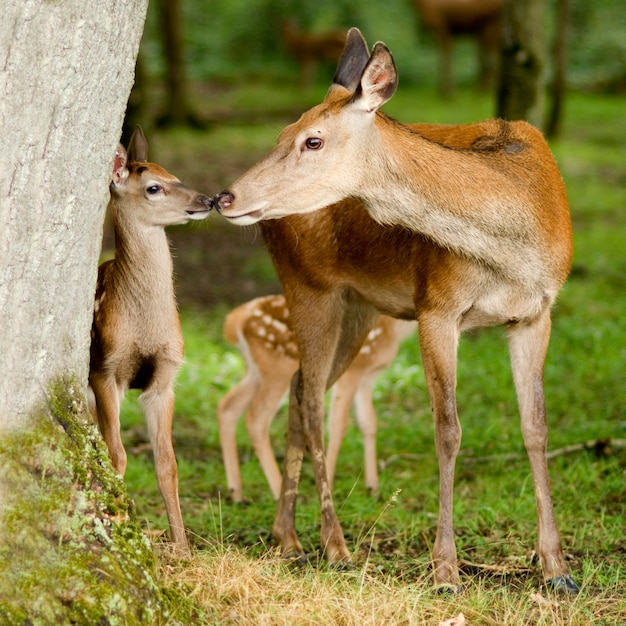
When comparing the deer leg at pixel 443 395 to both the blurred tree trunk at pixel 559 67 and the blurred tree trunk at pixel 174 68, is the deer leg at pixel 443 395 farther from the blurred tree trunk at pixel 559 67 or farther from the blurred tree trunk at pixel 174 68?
the blurred tree trunk at pixel 174 68

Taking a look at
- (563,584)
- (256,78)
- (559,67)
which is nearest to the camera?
(563,584)

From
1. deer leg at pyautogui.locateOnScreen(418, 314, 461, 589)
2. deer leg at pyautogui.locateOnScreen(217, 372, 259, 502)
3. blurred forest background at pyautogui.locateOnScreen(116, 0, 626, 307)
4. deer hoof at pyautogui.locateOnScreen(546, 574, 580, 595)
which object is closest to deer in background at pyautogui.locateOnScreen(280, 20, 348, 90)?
blurred forest background at pyautogui.locateOnScreen(116, 0, 626, 307)

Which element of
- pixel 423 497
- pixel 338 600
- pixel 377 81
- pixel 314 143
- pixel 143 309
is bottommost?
pixel 423 497

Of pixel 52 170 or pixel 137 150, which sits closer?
pixel 52 170

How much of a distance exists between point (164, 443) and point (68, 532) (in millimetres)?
1155

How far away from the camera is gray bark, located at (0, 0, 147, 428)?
3451mm

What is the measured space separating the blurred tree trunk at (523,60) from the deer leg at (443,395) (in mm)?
4255

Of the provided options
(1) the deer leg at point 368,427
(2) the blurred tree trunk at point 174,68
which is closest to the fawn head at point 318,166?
(1) the deer leg at point 368,427

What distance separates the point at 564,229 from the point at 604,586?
146cm

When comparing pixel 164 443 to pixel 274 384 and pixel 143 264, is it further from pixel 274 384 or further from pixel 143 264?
A: pixel 274 384

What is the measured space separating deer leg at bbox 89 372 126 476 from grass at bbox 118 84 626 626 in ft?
1.21

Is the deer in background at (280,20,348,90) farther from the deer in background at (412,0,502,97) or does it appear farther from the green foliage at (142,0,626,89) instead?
the deer in background at (412,0,502,97)

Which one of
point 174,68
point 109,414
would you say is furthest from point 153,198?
point 174,68

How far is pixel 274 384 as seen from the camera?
6.36 m
